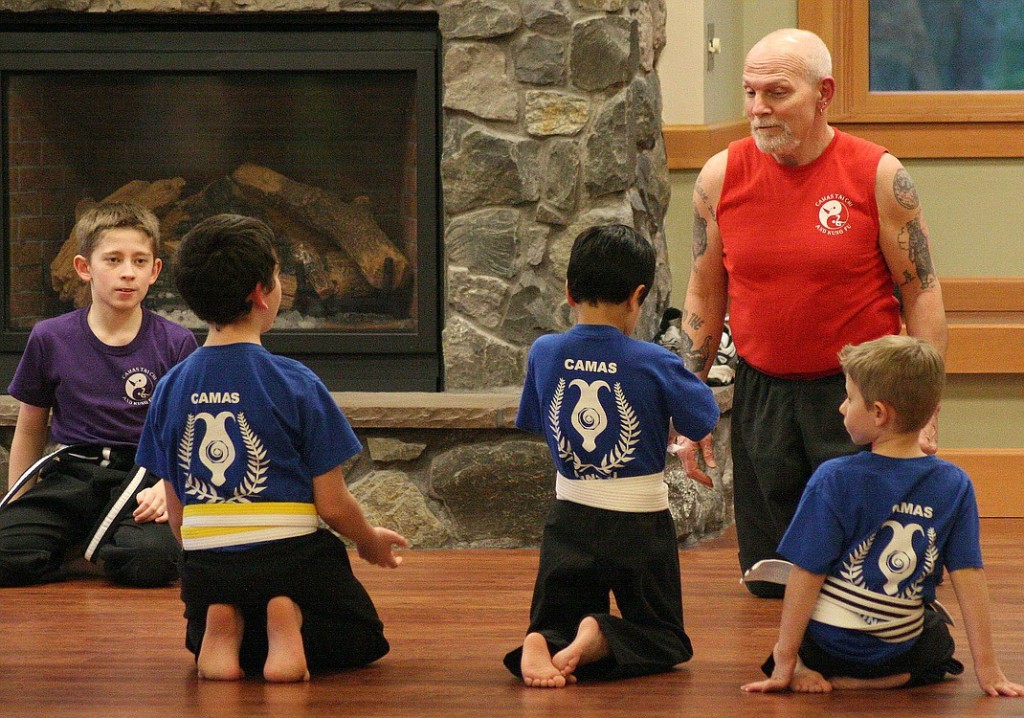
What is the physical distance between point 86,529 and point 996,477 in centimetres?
261

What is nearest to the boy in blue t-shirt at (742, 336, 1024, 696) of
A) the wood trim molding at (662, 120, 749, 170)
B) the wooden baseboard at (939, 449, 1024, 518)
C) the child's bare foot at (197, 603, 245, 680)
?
the child's bare foot at (197, 603, 245, 680)

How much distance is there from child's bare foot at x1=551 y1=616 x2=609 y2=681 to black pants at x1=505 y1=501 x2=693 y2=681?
0.01 m

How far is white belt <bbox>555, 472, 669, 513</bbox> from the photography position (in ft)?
8.46

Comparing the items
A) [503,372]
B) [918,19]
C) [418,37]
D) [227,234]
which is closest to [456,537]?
[503,372]

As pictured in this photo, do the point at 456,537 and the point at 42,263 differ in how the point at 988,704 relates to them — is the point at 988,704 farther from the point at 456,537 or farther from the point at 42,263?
the point at 42,263

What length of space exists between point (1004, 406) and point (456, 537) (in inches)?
68.1

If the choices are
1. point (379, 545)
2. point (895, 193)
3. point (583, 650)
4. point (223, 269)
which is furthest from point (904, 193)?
point (223, 269)

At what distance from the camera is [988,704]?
7.86 feet

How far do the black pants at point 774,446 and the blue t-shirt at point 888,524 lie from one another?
2.48 feet

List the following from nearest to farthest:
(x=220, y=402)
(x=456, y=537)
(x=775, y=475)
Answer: (x=220, y=402)
(x=775, y=475)
(x=456, y=537)

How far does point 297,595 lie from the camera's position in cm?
256

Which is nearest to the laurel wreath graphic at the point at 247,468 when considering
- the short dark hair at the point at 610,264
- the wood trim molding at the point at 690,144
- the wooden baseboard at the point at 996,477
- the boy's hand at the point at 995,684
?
the short dark hair at the point at 610,264

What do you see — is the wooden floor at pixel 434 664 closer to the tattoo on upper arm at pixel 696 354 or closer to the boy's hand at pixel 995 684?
the boy's hand at pixel 995 684

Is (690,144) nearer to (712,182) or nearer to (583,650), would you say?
(712,182)
